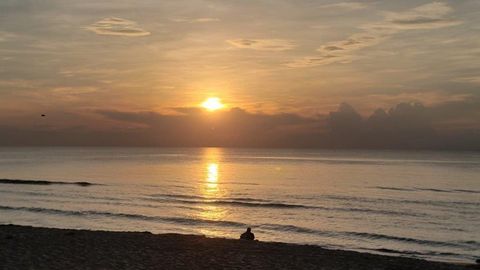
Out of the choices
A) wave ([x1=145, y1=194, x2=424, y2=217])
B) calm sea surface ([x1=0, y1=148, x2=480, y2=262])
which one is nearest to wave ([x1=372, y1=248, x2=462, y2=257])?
calm sea surface ([x1=0, y1=148, x2=480, y2=262])

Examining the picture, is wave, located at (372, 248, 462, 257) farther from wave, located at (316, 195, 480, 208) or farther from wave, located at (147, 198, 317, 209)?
wave, located at (316, 195, 480, 208)

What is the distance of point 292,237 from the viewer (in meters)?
31.6

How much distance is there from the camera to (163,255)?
18.7 metres

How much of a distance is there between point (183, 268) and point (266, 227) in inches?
770

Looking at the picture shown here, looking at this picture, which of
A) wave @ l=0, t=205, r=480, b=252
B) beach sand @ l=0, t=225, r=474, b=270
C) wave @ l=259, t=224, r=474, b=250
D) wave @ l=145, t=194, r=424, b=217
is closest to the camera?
beach sand @ l=0, t=225, r=474, b=270

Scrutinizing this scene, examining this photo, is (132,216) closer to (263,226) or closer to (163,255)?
(263,226)

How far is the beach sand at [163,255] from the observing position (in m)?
16.8

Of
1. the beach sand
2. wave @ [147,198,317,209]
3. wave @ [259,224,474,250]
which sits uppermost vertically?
the beach sand

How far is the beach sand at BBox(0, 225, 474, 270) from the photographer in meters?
16.8

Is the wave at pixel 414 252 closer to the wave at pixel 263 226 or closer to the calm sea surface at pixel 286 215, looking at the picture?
the calm sea surface at pixel 286 215

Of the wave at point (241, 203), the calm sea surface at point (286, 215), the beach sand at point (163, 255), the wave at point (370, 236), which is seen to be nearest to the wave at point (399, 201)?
the calm sea surface at point (286, 215)

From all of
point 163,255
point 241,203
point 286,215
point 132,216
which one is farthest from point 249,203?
point 163,255

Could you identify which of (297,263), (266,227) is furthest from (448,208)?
(297,263)

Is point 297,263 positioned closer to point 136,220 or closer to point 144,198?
point 136,220
